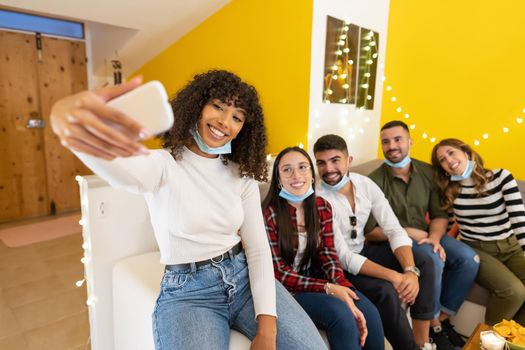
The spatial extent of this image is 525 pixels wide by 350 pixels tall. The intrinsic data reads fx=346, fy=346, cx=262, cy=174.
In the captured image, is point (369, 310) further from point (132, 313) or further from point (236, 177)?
point (132, 313)

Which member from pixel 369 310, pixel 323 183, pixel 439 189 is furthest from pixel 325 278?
pixel 439 189

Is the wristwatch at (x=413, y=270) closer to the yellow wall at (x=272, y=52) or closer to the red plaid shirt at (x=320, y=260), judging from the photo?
the red plaid shirt at (x=320, y=260)

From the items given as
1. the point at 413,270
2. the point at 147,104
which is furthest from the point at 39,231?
the point at 147,104

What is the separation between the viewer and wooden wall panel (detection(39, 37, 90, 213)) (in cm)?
358

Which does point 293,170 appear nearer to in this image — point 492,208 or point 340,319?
point 340,319

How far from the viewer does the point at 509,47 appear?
237cm

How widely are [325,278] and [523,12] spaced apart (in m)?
2.26

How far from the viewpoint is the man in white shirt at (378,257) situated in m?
1.38

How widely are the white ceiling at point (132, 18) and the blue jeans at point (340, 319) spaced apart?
2.34 metres

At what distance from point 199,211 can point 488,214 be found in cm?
156

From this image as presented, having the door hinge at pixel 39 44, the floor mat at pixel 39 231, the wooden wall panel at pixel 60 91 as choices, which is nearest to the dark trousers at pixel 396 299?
the floor mat at pixel 39 231

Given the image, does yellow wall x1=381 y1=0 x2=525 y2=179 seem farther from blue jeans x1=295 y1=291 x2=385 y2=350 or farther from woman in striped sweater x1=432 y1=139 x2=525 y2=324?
blue jeans x1=295 y1=291 x2=385 y2=350

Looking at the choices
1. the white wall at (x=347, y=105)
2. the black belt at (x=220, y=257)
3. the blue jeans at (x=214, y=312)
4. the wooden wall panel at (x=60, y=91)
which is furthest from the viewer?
the wooden wall panel at (x=60, y=91)

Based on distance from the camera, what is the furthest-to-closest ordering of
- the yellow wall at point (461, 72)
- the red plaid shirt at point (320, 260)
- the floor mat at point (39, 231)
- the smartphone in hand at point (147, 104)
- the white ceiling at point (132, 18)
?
the floor mat at point (39, 231) → the white ceiling at point (132, 18) → the yellow wall at point (461, 72) → the red plaid shirt at point (320, 260) → the smartphone in hand at point (147, 104)
